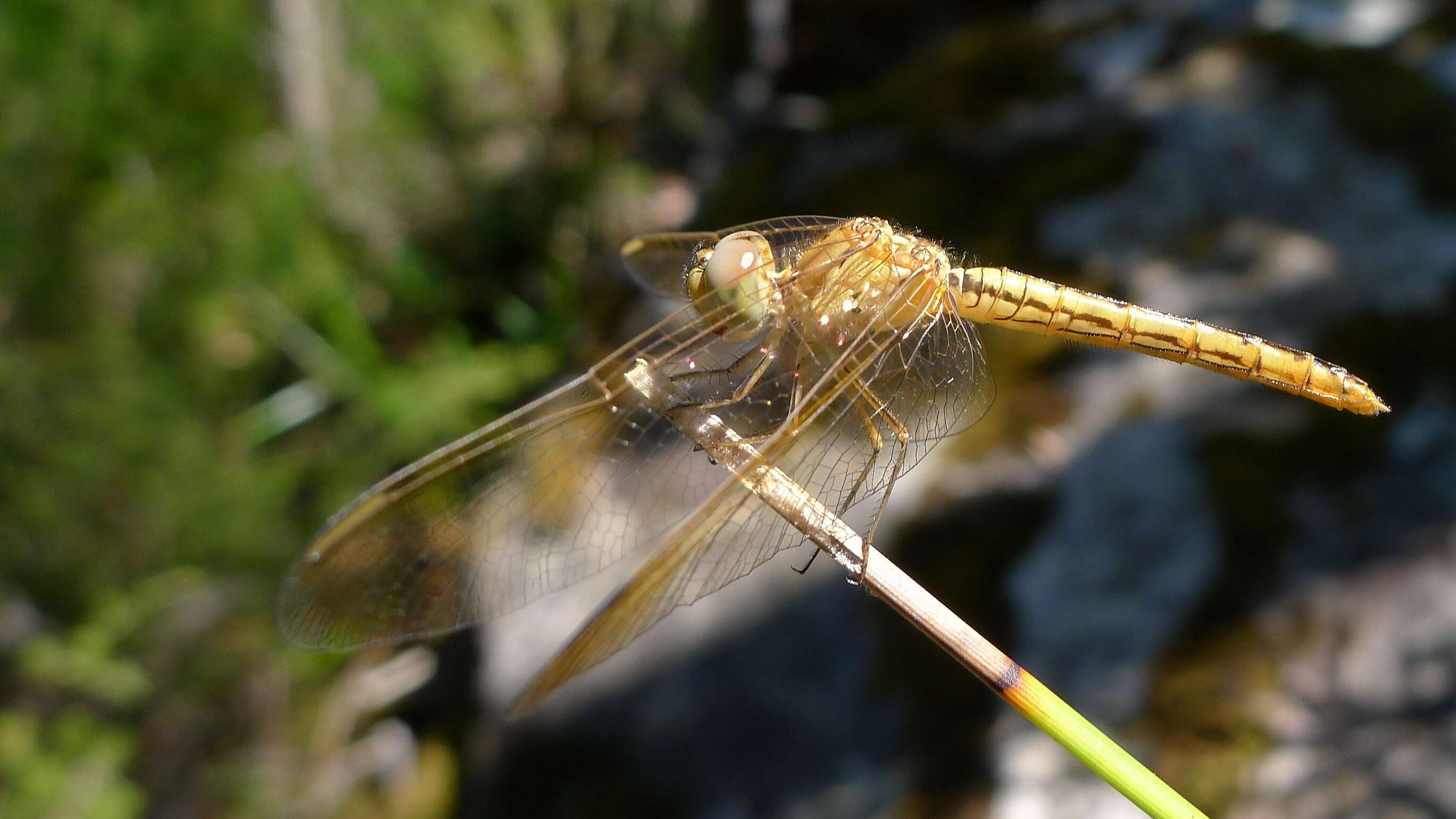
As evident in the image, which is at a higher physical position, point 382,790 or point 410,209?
point 410,209

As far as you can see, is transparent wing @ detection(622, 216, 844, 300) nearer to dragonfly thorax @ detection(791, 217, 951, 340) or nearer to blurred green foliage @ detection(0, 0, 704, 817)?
dragonfly thorax @ detection(791, 217, 951, 340)

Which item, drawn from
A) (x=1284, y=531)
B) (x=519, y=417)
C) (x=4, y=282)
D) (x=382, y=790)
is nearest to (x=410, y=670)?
(x=382, y=790)

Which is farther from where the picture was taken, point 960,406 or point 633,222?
point 633,222

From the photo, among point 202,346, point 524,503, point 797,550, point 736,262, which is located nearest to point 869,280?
point 736,262

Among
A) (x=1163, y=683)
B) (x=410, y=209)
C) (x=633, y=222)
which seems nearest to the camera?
(x=1163, y=683)

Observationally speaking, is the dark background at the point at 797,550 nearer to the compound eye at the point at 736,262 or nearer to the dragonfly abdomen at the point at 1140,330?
the dragonfly abdomen at the point at 1140,330

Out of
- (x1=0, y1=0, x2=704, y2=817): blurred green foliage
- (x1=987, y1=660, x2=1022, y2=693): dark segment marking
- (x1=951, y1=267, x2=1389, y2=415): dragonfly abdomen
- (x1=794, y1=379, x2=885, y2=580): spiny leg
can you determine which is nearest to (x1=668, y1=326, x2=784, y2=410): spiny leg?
(x1=794, y1=379, x2=885, y2=580): spiny leg

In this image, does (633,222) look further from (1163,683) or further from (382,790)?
(1163,683)
